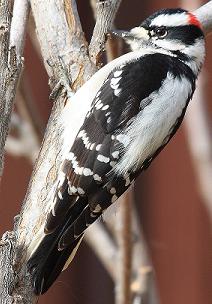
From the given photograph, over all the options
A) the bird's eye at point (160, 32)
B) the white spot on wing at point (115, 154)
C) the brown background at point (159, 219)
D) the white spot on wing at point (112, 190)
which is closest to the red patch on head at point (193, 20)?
the bird's eye at point (160, 32)

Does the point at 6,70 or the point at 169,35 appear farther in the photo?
the point at 169,35

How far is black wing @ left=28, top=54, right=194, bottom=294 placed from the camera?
98.4 inches

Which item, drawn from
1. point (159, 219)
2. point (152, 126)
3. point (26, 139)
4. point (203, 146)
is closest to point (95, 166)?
point (152, 126)

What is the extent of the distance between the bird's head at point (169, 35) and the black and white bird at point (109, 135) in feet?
0.04

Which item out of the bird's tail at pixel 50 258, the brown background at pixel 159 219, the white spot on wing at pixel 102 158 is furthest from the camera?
the brown background at pixel 159 219

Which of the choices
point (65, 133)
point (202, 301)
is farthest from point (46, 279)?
point (202, 301)

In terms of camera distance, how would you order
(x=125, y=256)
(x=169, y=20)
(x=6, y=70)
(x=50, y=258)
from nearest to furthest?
(x=6, y=70) < (x=50, y=258) < (x=125, y=256) < (x=169, y=20)

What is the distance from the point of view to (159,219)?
434 centimetres

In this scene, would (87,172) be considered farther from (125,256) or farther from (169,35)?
(169,35)

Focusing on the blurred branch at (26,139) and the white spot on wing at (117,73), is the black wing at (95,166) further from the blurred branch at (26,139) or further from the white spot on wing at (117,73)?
the blurred branch at (26,139)

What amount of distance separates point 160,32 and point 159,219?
1.55 m

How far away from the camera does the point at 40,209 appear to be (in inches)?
98.3

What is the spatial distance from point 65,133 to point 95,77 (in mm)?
197

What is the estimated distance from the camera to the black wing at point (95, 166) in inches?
98.4
